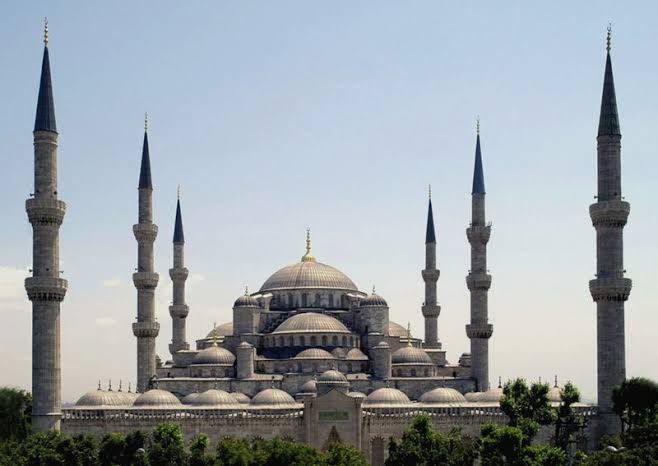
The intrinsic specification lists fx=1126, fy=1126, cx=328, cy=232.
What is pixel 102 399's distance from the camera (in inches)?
2287

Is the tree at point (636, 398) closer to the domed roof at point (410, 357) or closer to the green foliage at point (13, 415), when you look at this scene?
the domed roof at point (410, 357)

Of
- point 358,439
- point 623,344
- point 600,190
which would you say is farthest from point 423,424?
point 600,190

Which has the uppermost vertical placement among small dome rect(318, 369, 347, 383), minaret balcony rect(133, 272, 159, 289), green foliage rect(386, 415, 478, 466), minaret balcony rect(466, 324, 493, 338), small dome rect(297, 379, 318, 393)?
minaret balcony rect(133, 272, 159, 289)

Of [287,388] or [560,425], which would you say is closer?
[560,425]

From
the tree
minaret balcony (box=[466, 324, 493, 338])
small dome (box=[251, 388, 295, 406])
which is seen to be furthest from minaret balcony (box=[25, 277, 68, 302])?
the tree

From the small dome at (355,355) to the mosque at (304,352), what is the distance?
3.4 inches

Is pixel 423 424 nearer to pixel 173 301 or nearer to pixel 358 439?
pixel 358 439

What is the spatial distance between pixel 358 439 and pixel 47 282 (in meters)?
17.3

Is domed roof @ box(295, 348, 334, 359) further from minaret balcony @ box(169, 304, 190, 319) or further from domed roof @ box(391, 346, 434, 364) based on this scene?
minaret balcony @ box(169, 304, 190, 319)

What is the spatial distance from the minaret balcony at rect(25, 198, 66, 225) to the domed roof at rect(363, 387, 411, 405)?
62.3 ft

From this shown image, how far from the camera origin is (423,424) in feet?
169

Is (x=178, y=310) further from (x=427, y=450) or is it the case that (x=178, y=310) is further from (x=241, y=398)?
(x=427, y=450)

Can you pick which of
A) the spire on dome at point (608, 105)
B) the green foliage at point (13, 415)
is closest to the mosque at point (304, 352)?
the spire on dome at point (608, 105)

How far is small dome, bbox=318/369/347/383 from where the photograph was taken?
58881mm
